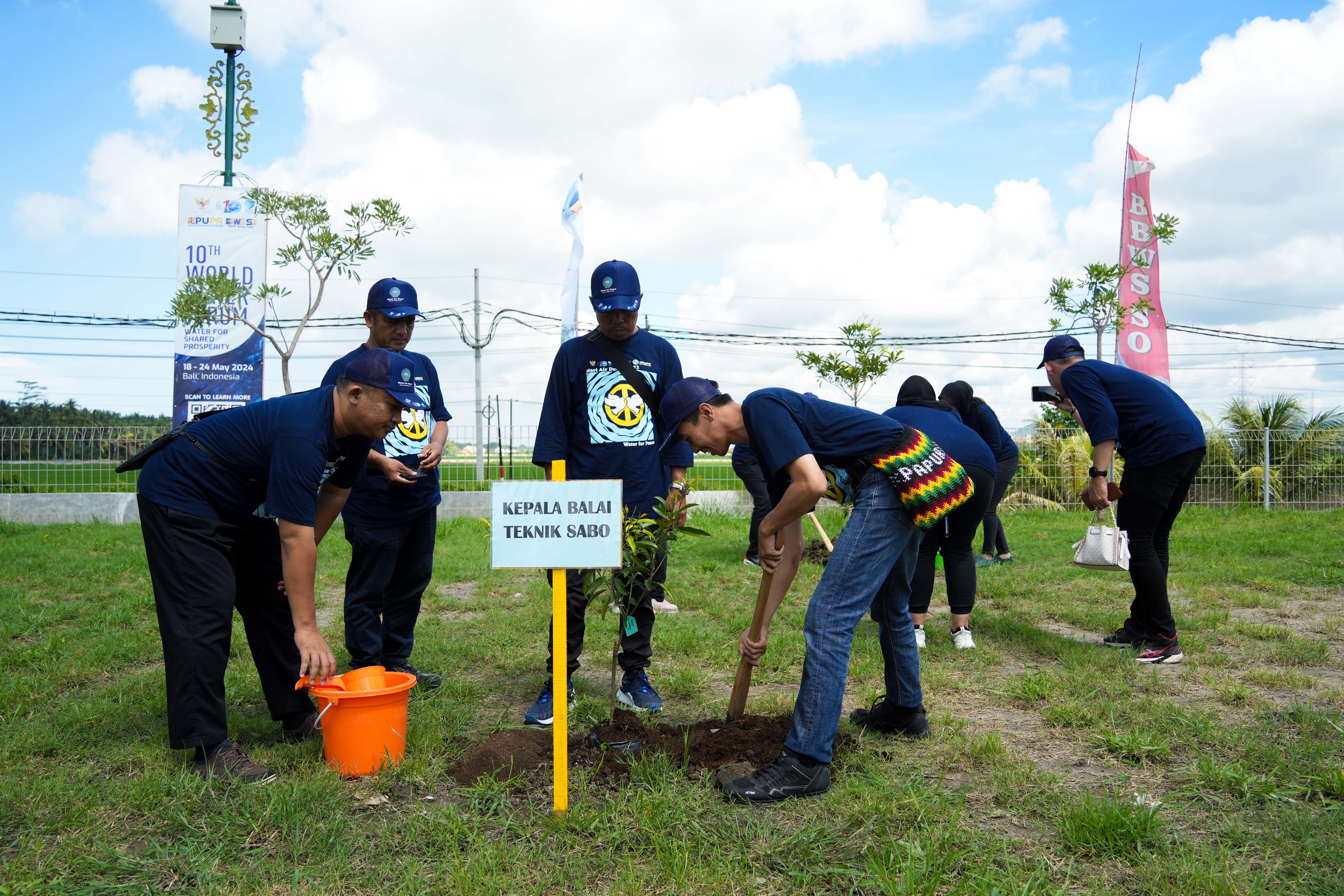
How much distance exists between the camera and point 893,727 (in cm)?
376

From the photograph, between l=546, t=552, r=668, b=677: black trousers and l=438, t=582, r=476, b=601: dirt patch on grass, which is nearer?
l=546, t=552, r=668, b=677: black trousers

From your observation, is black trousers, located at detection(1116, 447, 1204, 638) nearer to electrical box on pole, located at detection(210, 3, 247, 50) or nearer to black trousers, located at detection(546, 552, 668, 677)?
black trousers, located at detection(546, 552, 668, 677)

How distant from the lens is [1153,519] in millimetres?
5078

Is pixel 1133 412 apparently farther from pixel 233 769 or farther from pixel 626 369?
pixel 233 769

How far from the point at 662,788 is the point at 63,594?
6844 millimetres

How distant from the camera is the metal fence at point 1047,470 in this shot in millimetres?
14484

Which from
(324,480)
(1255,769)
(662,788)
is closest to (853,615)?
(662,788)

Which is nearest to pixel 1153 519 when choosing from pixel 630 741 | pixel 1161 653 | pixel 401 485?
pixel 1161 653

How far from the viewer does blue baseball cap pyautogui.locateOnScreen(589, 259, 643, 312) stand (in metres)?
3.98

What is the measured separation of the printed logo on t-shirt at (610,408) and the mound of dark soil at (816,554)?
5148 millimetres

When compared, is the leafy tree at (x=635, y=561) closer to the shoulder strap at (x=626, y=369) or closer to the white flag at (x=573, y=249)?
the shoulder strap at (x=626, y=369)

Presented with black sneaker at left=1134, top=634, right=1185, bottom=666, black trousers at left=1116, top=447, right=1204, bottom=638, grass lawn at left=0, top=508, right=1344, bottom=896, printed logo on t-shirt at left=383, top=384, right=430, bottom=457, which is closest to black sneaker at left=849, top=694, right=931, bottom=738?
grass lawn at left=0, top=508, right=1344, bottom=896

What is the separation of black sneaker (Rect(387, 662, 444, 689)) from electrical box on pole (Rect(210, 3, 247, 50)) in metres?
8.40

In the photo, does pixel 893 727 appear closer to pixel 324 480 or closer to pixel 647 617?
pixel 647 617
